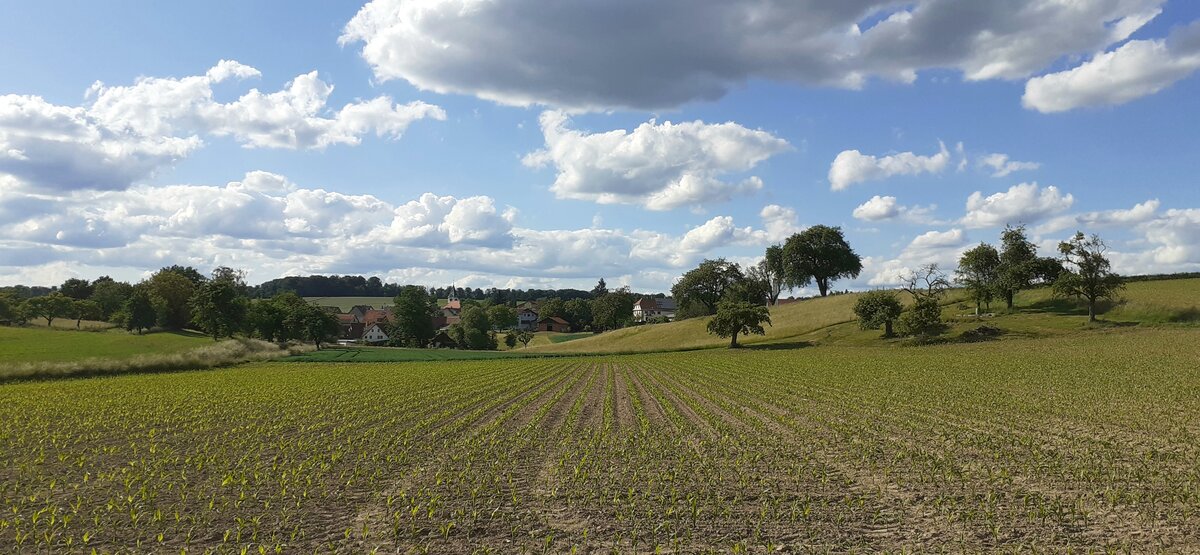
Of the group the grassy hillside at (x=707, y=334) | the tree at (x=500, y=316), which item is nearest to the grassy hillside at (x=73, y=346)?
the grassy hillside at (x=707, y=334)

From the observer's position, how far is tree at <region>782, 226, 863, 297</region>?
12812 cm

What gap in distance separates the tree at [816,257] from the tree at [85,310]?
454 ft

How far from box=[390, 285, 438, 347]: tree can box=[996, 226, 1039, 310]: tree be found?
317ft

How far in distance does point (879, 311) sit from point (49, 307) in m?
153

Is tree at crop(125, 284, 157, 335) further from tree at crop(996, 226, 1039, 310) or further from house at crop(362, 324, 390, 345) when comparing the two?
tree at crop(996, 226, 1039, 310)

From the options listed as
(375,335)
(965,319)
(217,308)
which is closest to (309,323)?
(217,308)

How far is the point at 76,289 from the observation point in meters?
160

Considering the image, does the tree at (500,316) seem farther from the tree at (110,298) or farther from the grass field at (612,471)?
the grass field at (612,471)

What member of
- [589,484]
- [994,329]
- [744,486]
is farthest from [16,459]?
[994,329]

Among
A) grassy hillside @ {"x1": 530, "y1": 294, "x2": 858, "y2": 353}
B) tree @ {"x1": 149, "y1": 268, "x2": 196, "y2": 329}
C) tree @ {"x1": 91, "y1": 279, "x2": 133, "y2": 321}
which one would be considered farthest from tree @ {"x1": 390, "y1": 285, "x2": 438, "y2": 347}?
tree @ {"x1": 91, "y1": 279, "x2": 133, "y2": 321}

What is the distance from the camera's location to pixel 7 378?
5022 centimetres

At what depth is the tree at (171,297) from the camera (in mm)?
111438

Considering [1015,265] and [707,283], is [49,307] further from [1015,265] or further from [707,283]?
[1015,265]

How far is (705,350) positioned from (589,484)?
242 feet
